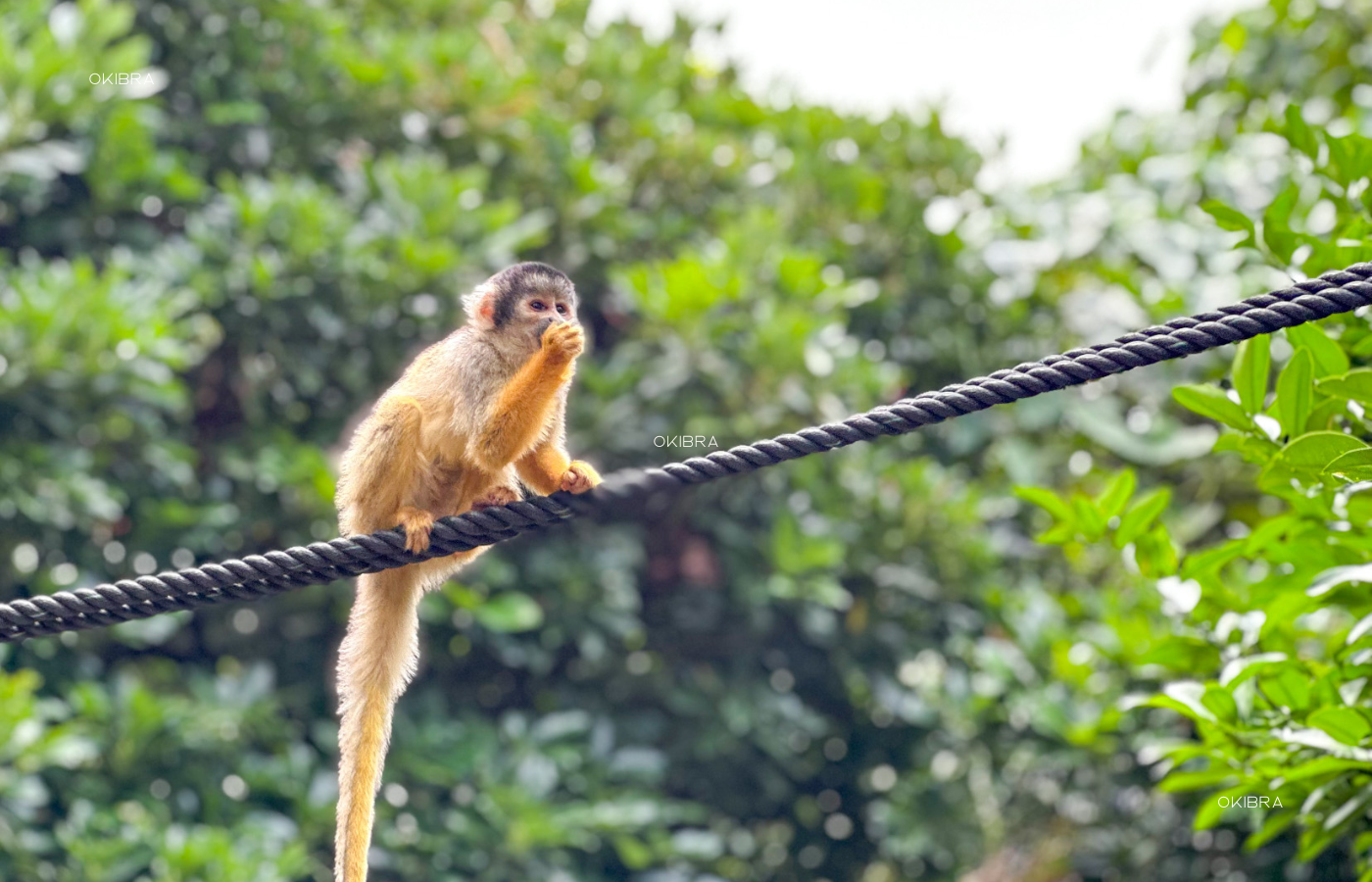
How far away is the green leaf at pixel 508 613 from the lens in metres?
4.34

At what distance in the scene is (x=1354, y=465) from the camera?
192cm

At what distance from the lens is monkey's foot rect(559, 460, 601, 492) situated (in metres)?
2.80

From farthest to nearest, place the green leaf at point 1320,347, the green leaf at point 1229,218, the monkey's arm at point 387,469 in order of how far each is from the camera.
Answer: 1. the monkey's arm at point 387,469
2. the green leaf at point 1229,218
3. the green leaf at point 1320,347

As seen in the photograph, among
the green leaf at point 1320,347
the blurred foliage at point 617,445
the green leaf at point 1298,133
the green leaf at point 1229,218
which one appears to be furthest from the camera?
the blurred foliage at point 617,445

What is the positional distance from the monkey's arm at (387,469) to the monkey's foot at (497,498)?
0.39ft

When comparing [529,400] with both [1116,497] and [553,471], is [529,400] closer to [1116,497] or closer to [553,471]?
[553,471]

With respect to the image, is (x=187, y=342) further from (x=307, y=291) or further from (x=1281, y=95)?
(x=1281, y=95)

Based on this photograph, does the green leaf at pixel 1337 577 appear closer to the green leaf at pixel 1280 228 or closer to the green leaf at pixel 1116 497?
the green leaf at pixel 1116 497

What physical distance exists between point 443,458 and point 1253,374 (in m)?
1.78

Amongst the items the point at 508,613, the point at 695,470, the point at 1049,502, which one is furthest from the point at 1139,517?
the point at 508,613

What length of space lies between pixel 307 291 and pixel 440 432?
7.01ft

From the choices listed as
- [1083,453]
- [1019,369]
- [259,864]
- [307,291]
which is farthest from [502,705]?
[1019,369]

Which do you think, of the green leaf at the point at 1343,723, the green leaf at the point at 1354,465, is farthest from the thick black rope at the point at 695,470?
the green leaf at the point at 1343,723

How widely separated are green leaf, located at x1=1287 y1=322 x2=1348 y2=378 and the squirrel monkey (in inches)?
56.2
